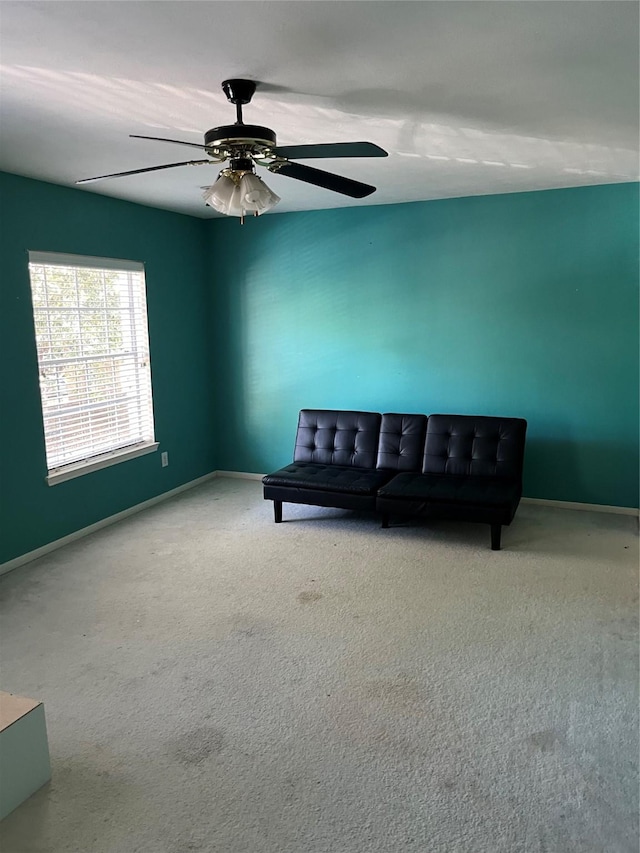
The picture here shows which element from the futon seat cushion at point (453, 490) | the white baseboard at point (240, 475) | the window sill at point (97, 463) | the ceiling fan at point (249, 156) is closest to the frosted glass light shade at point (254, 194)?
the ceiling fan at point (249, 156)

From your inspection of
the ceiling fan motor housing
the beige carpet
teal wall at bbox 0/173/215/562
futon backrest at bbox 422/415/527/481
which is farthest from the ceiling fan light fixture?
futon backrest at bbox 422/415/527/481

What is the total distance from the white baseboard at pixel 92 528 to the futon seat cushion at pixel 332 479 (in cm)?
111

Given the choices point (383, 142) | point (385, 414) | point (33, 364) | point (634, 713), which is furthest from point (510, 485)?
point (33, 364)

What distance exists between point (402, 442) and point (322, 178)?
8.20 ft

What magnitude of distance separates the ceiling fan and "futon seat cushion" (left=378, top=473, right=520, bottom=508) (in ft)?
6.80

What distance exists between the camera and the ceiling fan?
220cm

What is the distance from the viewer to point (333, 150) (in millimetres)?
2225

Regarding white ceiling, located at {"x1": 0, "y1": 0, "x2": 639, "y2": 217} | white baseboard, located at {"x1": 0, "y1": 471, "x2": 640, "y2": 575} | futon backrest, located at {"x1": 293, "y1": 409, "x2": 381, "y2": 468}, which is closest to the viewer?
white ceiling, located at {"x1": 0, "y1": 0, "x2": 639, "y2": 217}

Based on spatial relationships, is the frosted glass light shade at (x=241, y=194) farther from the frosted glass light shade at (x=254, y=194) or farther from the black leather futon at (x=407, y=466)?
the black leather futon at (x=407, y=466)

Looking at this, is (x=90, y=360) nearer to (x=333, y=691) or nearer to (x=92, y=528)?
(x=92, y=528)

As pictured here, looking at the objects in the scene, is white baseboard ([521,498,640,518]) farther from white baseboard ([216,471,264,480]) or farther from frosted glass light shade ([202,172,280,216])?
frosted glass light shade ([202,172,280,216])

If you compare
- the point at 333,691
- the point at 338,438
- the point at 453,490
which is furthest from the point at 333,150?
the point at 338,438

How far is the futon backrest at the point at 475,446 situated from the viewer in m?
4.37

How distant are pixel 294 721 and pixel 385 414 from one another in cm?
278
